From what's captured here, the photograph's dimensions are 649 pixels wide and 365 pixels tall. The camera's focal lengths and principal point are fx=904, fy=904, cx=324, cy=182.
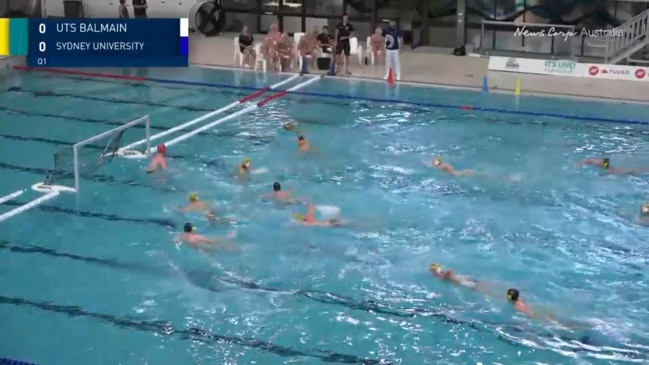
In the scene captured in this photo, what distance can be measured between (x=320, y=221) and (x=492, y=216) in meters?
2.02

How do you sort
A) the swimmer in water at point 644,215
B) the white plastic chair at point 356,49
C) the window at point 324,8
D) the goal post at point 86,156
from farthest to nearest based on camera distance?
the window at point 324,8 → the white plastic chair at point 356,49 → the goal post at point 86,156 → the swimmer in water at point 644,215

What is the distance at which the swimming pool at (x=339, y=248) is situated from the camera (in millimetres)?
7465

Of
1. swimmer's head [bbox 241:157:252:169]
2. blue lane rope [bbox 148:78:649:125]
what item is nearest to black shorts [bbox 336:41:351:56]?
blue lane rope [bbox 148:78:649:125]

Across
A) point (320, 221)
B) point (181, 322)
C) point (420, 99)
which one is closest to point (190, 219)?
point (320, 221)

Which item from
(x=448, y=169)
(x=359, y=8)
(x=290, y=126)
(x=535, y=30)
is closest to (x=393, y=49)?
(x=290, y=126)

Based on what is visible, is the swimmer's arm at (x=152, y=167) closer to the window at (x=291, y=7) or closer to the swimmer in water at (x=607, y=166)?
the swimmer in water at (x=607, y=166)

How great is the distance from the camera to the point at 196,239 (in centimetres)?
959

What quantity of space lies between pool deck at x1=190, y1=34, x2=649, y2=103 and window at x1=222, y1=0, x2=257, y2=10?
268 centimetres

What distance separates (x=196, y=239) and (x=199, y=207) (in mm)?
1083

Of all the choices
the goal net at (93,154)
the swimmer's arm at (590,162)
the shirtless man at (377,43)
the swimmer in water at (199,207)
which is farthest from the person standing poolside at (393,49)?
the swimmer in water at (199,207)

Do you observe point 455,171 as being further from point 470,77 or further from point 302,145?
point 470,77

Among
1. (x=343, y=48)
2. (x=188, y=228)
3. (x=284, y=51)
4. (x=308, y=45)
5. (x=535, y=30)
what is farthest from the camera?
(x=535, y=30)

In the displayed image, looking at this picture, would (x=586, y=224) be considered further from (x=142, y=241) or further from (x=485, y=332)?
(x=142, y=241)

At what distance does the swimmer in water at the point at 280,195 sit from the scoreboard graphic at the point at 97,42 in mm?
9315
